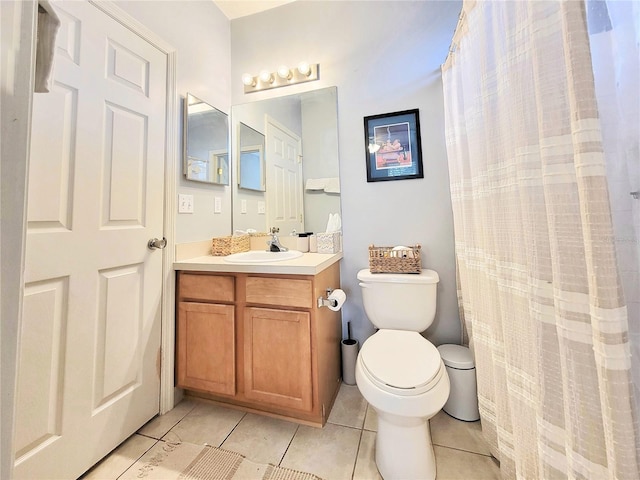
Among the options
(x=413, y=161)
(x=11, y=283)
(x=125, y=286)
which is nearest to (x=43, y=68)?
(x=11, y=283)

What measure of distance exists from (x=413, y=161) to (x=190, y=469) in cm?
194

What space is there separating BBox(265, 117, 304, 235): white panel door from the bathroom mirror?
1.05 ft

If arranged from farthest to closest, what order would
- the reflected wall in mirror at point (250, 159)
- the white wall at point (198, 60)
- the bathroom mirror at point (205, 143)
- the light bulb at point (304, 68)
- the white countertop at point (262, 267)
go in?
1. the reflected wall in mirror at point (250, 159)
2. the light bulb at point (304, 68)
3. the bathroom mirror at point (205, 143)
4. the white wall at point (198, 60)
5. the white countertop at point (262, 267)

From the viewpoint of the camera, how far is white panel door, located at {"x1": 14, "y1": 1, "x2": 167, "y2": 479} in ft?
3.03

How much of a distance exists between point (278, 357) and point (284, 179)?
3.89 feet

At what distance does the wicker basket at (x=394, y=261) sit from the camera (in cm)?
146

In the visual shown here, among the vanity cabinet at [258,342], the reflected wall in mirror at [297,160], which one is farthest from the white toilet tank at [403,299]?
the reflected wall in mirror at [297,160]

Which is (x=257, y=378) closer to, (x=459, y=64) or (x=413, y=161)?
(x=413, y=161)

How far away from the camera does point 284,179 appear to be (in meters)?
1.86

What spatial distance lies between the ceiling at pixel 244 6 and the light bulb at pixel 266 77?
1.60 feet

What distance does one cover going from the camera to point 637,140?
548 mm

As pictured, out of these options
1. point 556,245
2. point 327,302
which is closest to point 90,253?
point 327,302

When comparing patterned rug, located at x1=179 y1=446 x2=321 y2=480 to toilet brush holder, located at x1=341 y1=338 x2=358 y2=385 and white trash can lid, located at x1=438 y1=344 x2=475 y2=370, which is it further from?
white trash can lid, located at x1=438 y1=344 x2=475 y2=370

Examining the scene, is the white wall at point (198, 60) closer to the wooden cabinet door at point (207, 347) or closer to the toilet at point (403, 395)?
the wooden cabinet door at point (207, 347)
